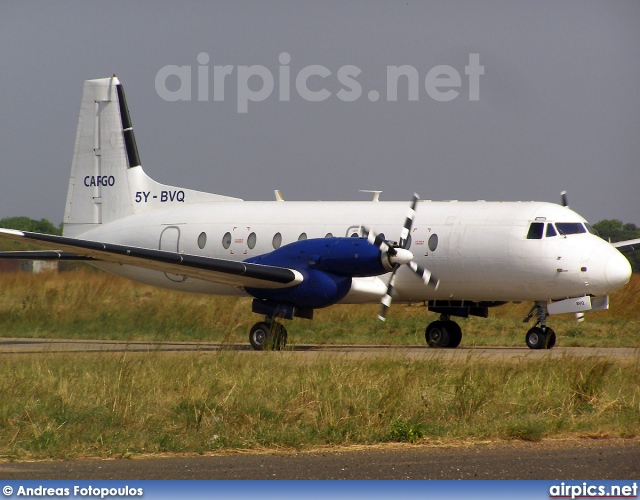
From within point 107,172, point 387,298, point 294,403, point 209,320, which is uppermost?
point 107,172

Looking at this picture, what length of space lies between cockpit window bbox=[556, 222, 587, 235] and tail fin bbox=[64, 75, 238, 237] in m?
9.21

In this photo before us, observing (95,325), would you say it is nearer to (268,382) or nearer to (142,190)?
(142,190)

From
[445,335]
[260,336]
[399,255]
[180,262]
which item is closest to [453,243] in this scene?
[399,255]

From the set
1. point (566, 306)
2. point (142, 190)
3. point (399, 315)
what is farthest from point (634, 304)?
point (142, 190)

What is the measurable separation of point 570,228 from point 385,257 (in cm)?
378

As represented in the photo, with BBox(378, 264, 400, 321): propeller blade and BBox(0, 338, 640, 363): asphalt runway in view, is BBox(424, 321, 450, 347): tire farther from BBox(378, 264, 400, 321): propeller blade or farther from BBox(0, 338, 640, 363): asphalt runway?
BBox(378, 264, 400, 321): propeller blade

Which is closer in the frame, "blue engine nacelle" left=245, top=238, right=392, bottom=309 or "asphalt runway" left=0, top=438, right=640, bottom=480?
"asphalt runway" left=0, top=438, right=640, bottom=480

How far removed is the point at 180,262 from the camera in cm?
1870

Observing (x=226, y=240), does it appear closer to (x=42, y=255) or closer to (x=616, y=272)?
(x=42, y=255)

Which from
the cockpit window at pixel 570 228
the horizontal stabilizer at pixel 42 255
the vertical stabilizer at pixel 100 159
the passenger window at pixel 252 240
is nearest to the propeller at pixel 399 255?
the cockpit window at pixel 570 228

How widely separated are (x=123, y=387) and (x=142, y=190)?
12.9 meters

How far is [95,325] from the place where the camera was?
2525 centimetres

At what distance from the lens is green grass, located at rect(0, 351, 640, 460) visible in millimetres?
9992

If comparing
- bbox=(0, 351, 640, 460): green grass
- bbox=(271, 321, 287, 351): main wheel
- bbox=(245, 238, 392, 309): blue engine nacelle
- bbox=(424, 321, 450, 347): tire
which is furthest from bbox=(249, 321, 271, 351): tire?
bbox=(0, 351, 640, 460): green grass
